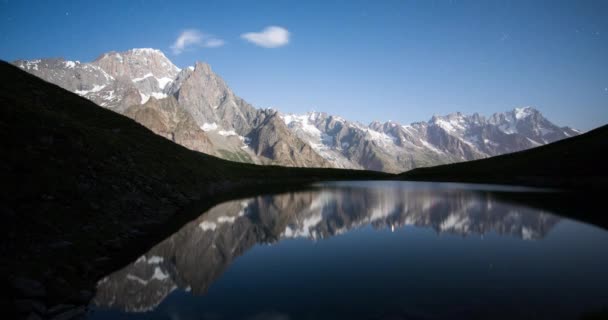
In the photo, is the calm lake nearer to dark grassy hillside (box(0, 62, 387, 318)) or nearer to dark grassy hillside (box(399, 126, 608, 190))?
dark grassy hillside (box(0, 62, 387, 318))

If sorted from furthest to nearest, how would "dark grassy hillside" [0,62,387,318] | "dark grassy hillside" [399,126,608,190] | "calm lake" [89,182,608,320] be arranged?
"dark grassy hillside" [399,126,608,190] → "dark grassy hillside" [0,62,387,318] → "calm lake" [89,182,608,320]

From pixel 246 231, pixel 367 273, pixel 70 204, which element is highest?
pixel 70 204

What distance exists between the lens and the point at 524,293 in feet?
51.5

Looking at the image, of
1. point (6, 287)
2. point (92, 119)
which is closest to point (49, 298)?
point (6, 287)

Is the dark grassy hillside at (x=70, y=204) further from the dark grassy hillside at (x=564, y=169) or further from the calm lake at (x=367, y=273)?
the dark grassy hillside at (x=564, y=169)

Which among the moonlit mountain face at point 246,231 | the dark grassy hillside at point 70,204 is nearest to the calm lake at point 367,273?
the moonlit mountain face at point 246,231

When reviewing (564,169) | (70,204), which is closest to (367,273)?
(70,204)

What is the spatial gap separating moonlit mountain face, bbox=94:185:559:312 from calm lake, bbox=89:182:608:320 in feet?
0.39

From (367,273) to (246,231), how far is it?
1670 centimetres

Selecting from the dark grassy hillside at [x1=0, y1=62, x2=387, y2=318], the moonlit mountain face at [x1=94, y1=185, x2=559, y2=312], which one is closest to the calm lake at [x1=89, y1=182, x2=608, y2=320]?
the moonlit mountain face at [x1=94, y1=185, x2=559, y2=312]

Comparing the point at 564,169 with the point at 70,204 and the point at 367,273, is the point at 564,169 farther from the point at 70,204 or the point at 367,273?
the point at 70,204

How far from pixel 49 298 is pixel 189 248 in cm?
1195

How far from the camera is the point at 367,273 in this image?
778 inches

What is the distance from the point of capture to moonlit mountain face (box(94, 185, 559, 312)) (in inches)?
691
